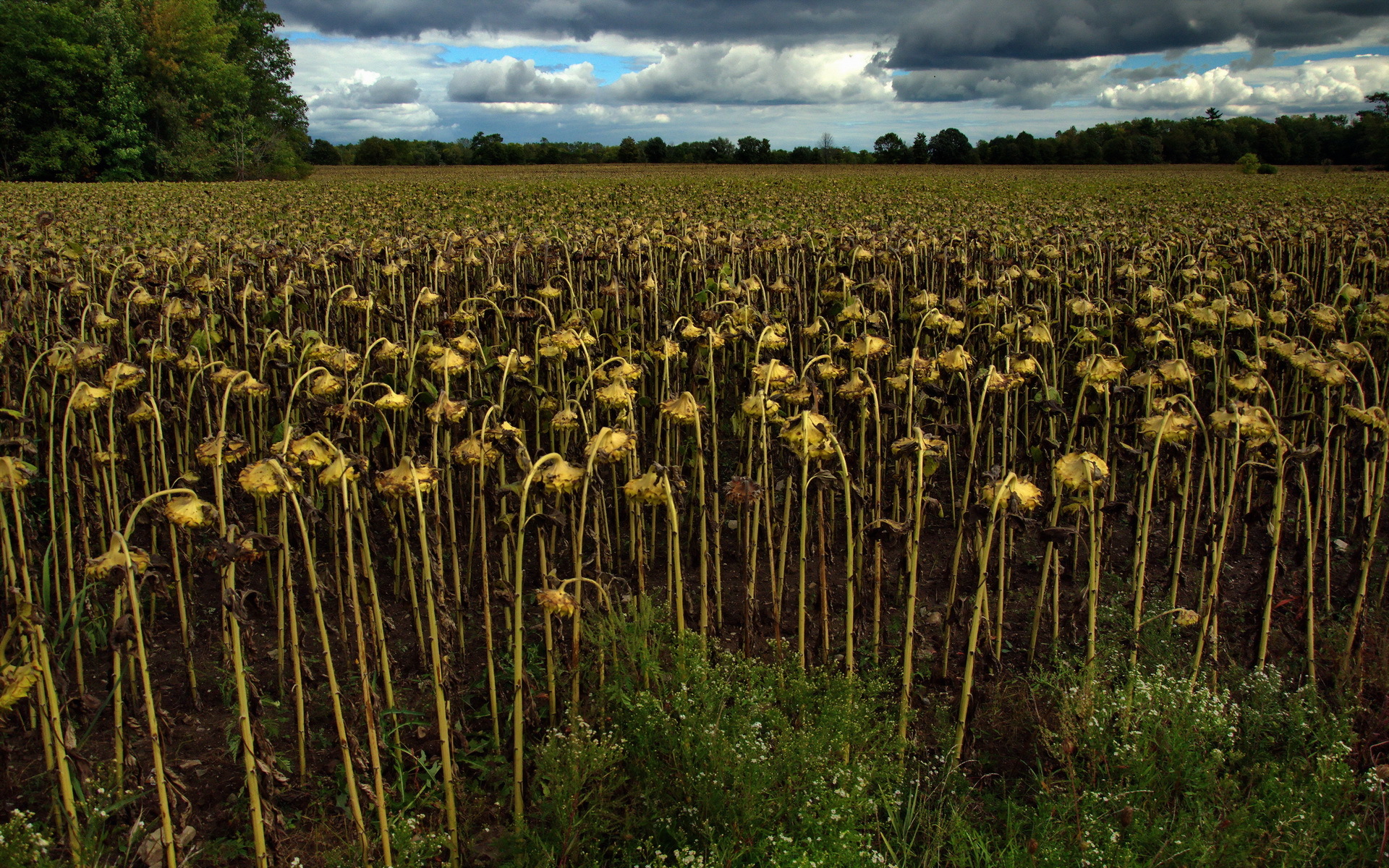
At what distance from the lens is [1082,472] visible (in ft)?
9.36

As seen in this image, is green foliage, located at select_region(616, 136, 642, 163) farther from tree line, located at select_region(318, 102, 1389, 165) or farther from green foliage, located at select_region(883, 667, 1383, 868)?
green foliage, located at select_region(883, 667, 1383, 868)

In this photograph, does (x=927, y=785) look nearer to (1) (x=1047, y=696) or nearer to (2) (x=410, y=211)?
(1) (x=1047, y=696)

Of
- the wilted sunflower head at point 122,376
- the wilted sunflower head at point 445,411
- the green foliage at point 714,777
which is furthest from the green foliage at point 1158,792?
the wilted sunflower head at point 122,376

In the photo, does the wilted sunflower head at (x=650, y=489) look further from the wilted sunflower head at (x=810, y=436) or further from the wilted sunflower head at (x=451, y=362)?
the wilted sunflower head at (x=451, y=362)

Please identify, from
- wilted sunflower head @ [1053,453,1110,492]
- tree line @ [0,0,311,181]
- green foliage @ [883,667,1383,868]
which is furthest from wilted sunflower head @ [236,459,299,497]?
tree line @ [0,0,311,181]

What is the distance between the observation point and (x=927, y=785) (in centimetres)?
300

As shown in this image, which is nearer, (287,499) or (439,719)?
(439,719)

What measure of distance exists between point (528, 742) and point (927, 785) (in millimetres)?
1455

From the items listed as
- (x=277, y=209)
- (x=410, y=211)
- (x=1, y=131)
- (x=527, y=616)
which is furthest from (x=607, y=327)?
(x=1, y=131)

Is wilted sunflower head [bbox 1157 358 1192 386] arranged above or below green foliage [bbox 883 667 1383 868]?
above

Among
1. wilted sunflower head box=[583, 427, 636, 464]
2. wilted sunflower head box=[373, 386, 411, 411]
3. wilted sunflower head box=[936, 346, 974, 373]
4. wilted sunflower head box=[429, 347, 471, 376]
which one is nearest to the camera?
wilted sunflower head box=[583, 427, 636, 464]

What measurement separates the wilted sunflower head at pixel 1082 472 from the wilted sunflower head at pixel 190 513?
268 centimetres

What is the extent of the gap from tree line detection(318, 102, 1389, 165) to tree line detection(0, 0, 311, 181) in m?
23.2

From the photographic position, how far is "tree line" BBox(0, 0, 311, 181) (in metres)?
43.8
